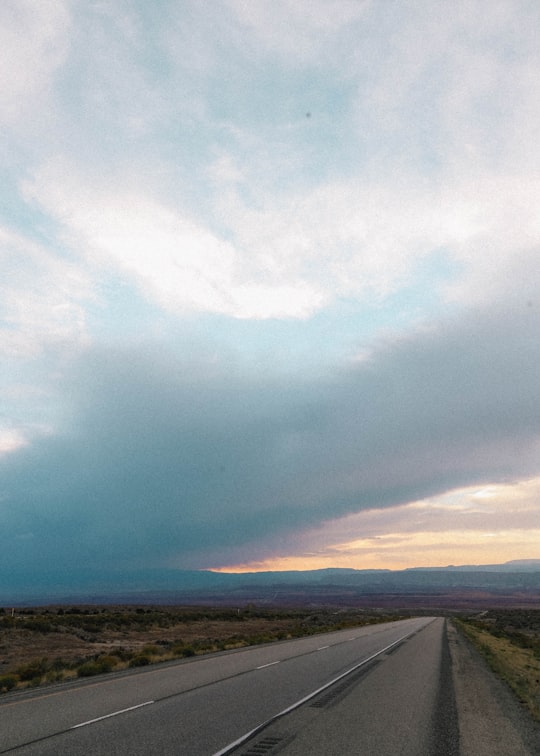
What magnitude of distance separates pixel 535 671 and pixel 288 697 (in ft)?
47.6

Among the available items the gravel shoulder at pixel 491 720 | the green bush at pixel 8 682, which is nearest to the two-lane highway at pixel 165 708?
the green bush at pixel 8 682

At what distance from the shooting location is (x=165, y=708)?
10500mm

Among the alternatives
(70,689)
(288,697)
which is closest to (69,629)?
(70,689)

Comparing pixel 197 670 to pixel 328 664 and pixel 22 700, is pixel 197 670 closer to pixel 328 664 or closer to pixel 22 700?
pixel 328 664

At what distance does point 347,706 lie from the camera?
11336 millimetres

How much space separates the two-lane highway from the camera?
7.79m

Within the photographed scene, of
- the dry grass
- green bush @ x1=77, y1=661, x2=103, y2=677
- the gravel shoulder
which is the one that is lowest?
the dry grass

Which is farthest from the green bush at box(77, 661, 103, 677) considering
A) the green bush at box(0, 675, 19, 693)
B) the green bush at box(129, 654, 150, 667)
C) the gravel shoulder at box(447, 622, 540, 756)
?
the gravel shoulder at box(447, 622, 540, 756)

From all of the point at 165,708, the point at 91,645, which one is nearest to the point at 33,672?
the point at 165,708

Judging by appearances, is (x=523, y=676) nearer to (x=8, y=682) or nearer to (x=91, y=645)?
A: (x=8, y=682)

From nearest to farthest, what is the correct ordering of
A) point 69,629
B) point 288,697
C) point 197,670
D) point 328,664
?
point 288,697 → point 197,670 → point 328,664 → point 69,629

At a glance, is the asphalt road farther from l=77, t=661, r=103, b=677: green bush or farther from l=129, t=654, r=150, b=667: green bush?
l=129, t=654, r=150, b=667: green bush

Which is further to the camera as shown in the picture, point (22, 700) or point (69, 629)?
point (69, 629)

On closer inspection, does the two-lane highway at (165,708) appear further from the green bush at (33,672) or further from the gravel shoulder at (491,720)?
the gravel shoulder at (491,720)
